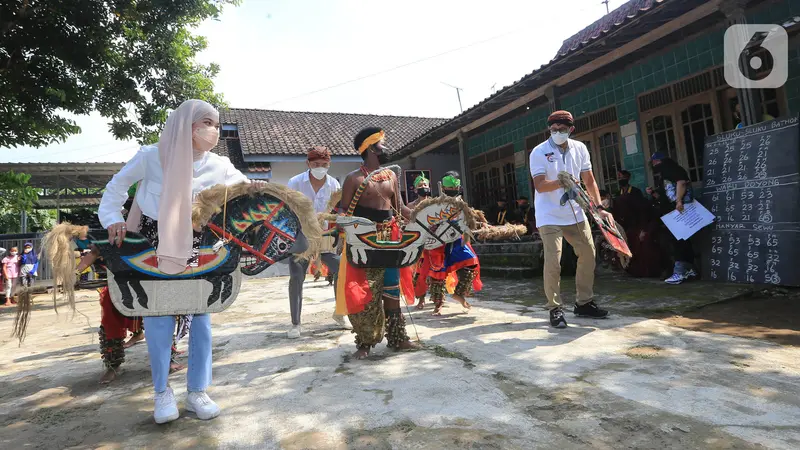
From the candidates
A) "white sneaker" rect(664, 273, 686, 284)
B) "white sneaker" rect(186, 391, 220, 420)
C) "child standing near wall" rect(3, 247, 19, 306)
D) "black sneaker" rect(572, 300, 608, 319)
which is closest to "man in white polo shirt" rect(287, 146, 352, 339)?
"white sneaker" rect(186, 391, 220, 420)

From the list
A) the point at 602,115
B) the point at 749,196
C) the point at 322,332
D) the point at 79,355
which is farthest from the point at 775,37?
the point at 79,355

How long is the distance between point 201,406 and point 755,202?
5.52 meters

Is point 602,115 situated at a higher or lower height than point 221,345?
higher

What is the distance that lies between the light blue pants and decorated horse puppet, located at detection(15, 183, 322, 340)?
0.12m

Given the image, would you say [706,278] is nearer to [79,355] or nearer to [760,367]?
[760,367]

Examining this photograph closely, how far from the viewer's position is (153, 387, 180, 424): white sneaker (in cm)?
199

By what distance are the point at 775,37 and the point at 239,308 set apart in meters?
7.71

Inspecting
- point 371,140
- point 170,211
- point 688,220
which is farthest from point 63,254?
point 688,220

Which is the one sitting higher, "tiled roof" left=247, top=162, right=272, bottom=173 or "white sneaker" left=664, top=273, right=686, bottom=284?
"tiled roof" left=247, top=162, right=272, bottom=173

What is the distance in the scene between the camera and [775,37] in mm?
5223

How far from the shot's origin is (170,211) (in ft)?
6.62

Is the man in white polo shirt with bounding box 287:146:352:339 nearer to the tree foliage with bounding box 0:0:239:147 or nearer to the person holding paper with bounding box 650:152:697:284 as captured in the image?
the person holding paper with bounding box 650:152:697:284

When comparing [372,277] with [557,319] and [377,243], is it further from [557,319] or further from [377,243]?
[557,319]

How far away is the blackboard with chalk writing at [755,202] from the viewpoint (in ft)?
13.9
